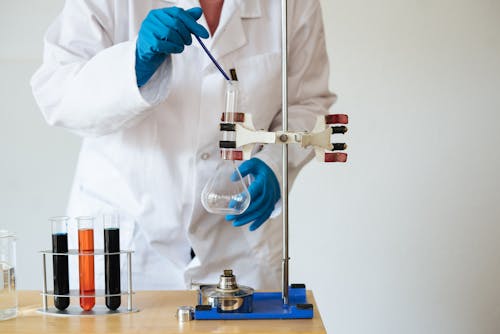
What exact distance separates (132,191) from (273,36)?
0.50 metres

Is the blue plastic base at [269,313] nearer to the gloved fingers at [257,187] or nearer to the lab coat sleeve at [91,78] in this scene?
the gloved fingers at [257,187]

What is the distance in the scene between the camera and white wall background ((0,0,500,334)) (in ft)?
9.22

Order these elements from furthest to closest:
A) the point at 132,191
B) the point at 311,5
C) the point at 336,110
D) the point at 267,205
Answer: the point at 336,110 → the point at 311,5 → the point at 132,191 → the point at 267,205

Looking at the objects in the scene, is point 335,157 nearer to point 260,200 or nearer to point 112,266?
point 260,200

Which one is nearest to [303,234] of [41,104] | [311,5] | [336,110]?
[336,110]

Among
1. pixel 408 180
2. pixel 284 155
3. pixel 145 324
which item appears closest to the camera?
pixel 145 324

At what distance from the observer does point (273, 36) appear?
166 centimetres

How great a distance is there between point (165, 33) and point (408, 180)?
1764 millimetres

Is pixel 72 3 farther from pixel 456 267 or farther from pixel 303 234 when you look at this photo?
pixel 456 267

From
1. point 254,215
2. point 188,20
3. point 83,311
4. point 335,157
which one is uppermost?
point 188,20

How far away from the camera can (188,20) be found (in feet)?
4.30

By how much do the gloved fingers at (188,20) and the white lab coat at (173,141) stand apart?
0.81ft

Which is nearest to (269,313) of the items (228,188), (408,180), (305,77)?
(228,188)

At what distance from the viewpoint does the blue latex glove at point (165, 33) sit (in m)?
1.30
